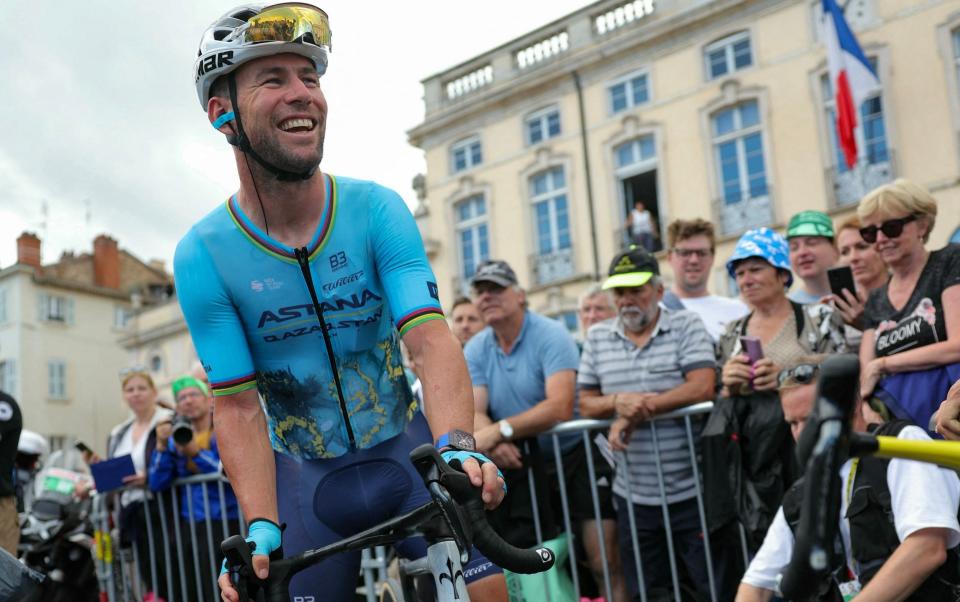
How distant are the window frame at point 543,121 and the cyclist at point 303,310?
68.6 feet

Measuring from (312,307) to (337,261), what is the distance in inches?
5.9

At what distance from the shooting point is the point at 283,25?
103 inches

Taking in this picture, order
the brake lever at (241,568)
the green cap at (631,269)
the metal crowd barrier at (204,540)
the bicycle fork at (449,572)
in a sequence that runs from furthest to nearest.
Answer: the green cap at (631,269)
the metal crowd barrier at (204,540)
the bicycle fork at (449,572)
the brake lever at (241,568)

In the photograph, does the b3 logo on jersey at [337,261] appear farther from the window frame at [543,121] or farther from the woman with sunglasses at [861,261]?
the window frame at [543,121]

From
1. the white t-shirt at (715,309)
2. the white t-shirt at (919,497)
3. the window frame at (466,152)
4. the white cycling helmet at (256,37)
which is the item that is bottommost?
the white t-shirt at (919,497)

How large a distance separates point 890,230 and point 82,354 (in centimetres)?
4265

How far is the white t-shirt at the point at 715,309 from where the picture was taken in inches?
235

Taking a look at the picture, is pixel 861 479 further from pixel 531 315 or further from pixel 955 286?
pixel 531 315

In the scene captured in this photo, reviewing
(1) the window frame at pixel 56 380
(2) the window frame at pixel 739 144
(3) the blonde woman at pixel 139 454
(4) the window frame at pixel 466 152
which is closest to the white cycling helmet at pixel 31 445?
(3) the blonde woman at pixel 139 454

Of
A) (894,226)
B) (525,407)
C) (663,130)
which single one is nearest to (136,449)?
(525,407)

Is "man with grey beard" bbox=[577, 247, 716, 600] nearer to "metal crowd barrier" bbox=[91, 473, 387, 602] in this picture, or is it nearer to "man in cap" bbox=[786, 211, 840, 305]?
"man in cap" bbox=[786, 211, 840, 305]

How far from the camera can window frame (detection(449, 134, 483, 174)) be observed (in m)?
24.7

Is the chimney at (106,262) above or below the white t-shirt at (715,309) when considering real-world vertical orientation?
above

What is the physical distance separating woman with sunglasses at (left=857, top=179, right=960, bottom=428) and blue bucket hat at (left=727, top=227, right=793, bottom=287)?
594 millimetres
